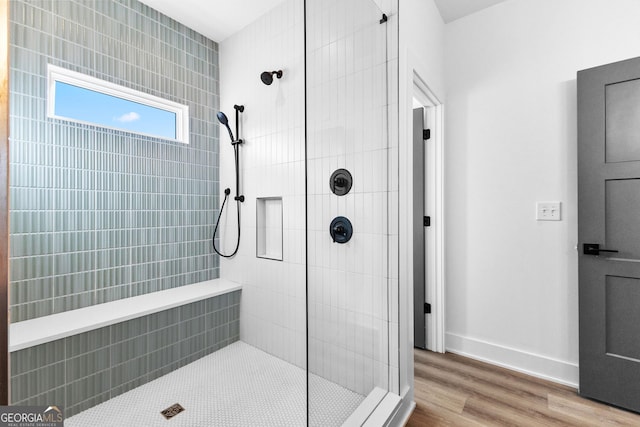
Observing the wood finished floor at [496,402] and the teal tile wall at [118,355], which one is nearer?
the teal tile wall at [118,355]

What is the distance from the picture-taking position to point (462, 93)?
86.6 inches

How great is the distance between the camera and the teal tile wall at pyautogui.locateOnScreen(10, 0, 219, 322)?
5.00 feet

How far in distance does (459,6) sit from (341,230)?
195 cm

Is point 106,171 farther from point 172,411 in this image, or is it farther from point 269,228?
point 172,411

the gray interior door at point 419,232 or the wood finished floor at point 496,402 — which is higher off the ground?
the gray interior door at point 419,232

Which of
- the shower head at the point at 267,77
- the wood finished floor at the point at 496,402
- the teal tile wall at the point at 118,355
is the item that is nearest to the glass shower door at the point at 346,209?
the wood finished floor at the point at 496,402

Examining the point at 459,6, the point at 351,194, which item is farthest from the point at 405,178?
the point at 459,6

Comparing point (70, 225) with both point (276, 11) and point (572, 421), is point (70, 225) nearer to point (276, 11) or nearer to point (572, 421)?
point (276, 11)

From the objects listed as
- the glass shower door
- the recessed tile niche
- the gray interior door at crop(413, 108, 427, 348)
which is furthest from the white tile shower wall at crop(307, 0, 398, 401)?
the recessed tile niche

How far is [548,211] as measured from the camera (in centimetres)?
190

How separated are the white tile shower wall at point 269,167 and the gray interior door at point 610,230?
5.52 feet

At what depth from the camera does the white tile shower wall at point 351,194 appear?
3.59ft

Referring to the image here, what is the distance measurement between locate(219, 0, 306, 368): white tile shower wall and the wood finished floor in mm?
855

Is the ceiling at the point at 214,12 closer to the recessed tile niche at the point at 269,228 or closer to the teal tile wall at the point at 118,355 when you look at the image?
the recessed tile niche at the point at 269,228
